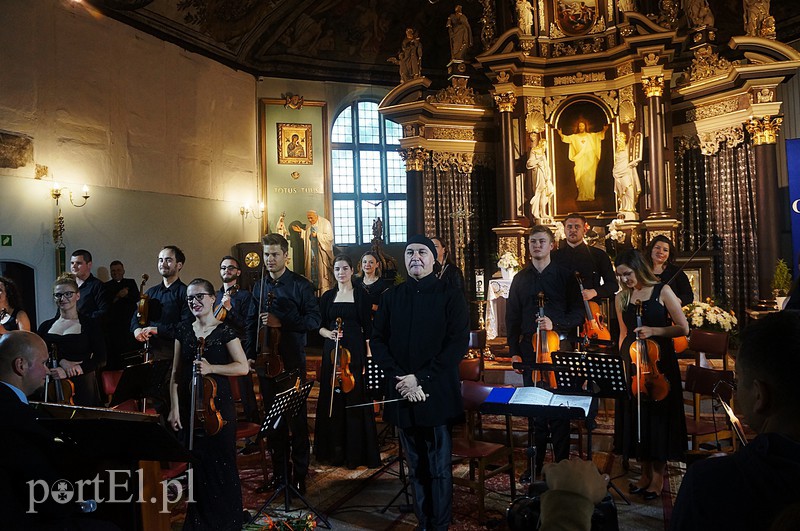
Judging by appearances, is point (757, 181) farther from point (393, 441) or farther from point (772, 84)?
point (393, 441)

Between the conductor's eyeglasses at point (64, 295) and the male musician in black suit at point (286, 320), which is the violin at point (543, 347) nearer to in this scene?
the male musician in black suit at point (286, 320)

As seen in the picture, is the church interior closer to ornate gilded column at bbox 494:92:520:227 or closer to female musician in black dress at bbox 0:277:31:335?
ornate gilded column at bbox 494:92:520:227

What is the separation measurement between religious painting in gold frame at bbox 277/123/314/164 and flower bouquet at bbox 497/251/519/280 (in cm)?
619

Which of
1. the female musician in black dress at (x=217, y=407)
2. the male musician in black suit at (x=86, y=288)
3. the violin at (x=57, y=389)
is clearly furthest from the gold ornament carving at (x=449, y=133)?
the female musician in black dress at (x=217, y=407)

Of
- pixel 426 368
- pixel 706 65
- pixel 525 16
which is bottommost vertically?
pixel 426 368

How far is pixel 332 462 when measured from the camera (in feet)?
18.9

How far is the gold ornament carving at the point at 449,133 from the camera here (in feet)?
46.3

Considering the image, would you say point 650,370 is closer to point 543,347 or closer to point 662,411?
point 662,411

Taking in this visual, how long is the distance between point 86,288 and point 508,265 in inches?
318

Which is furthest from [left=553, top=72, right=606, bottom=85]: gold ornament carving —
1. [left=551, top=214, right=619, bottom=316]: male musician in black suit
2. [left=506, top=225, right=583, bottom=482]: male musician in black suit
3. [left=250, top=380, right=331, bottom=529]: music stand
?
[left=250, top=380, right=331, bottom=529]: music stand

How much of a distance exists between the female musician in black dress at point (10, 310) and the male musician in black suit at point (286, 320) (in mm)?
1933

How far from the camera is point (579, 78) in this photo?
43.8 feet

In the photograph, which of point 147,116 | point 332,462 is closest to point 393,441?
point 332,462

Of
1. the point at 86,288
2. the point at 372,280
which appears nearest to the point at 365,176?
the point at 86,288
